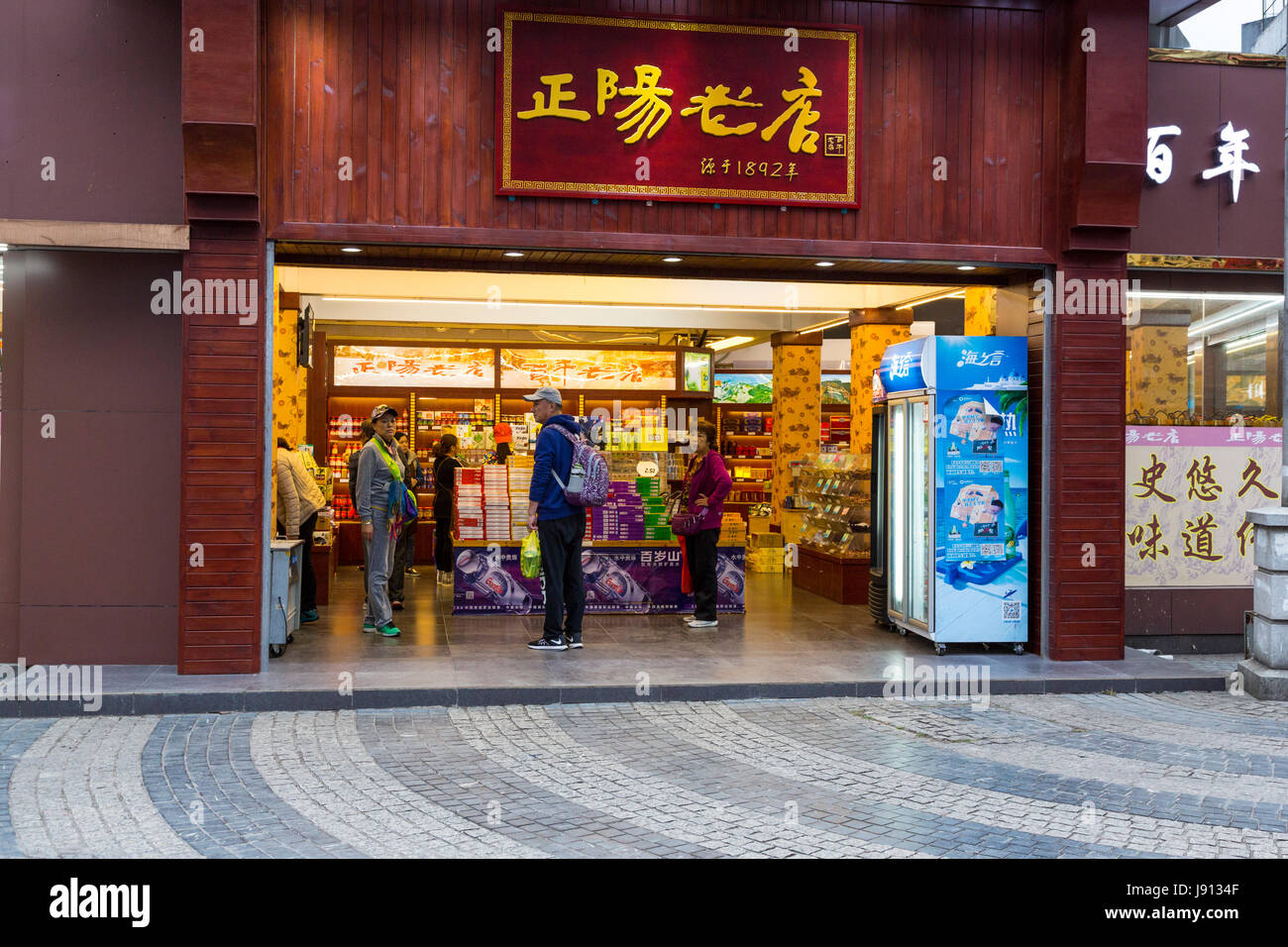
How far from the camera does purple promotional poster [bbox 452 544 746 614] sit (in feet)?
35.6

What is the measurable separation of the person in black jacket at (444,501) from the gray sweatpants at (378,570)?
123 inches

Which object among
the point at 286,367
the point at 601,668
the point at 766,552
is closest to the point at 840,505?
the point at 766,552

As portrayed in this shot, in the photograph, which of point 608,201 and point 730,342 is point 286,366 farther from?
point 730,342

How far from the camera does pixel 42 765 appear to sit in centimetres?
609

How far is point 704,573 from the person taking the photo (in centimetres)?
1059

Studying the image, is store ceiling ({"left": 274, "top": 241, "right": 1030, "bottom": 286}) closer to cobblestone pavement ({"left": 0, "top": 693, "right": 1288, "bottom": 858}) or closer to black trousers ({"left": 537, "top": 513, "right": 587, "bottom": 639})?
black trousers ({"left": 537, "top": 513, "right": 587, "bottom": 639})

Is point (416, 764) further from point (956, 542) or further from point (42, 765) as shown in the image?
point (956, 542)

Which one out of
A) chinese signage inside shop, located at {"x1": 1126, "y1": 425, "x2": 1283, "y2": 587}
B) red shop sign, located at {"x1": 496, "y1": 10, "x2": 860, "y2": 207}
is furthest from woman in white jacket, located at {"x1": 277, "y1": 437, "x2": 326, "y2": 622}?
chinese signage inside shop, located at {"x1": 1126, "y1": 425, "x2": 1283, "y2": 587}

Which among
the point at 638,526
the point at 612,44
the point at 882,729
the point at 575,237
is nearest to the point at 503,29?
the point at 612,44

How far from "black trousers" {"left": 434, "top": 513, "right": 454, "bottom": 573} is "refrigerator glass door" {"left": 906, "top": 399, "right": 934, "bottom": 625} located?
5718 millimetres

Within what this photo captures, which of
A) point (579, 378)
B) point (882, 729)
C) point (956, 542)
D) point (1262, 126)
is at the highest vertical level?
point (1262, 126)

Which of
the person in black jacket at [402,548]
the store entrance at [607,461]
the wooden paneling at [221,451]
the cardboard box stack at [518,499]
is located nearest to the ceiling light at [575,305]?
the store entrance at [607,461]

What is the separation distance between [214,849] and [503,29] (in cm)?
614

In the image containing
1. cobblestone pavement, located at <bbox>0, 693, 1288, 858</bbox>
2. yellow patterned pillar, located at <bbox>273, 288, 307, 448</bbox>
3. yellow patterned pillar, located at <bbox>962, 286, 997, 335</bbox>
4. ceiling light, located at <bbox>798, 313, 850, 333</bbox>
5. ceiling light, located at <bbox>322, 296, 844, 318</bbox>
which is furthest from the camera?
ceiling light, located at <bbox>798, 313, 850, 333</bbox>
